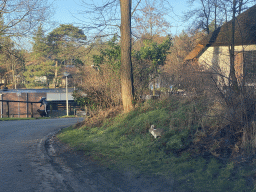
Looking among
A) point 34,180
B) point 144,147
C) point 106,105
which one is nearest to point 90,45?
point 106,105

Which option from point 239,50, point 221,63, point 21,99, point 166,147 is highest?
point 239,50

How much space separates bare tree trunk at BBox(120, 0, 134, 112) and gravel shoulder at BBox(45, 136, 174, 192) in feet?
16.5

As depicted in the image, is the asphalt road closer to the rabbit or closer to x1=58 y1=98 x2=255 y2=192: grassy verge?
x1=58 y1=98 x2=255 y2=192: grassy verge

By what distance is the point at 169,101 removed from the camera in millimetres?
11305

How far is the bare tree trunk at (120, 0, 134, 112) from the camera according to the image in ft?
41.1

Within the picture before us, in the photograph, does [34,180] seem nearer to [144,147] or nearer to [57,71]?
[144,147]

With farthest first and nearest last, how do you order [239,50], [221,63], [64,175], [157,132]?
[239,50]
[221,63]
[157,132]
[64,175]

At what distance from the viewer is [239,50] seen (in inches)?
578

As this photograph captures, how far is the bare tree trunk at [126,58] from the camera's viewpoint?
1253cm

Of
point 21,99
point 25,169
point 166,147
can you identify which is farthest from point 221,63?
point 21,99

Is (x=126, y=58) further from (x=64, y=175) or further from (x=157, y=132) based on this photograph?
(x=64, y=175)

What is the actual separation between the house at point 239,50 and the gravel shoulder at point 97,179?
3413mm

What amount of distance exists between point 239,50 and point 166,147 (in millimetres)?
9343

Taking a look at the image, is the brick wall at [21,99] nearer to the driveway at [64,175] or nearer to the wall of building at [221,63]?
the wall of building at [221,63]
